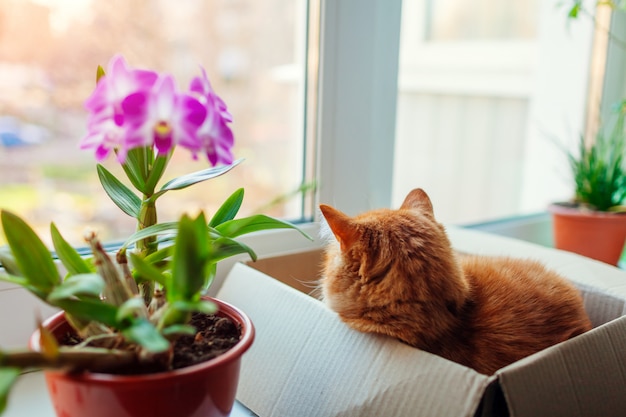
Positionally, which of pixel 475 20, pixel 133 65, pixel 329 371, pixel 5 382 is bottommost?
pixel 329 371

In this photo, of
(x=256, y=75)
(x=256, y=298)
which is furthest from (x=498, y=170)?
(x=256, y=298)

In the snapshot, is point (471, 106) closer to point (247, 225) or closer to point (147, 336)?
point (247, 225)

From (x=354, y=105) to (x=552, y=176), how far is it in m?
0.95

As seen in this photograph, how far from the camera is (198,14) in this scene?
1368mm

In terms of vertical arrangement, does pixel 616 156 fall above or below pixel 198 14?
below

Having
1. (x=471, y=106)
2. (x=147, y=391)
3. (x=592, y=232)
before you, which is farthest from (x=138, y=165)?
(x=471, y=106)

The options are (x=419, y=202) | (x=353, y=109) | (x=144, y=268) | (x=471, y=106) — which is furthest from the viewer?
(x=471, y=106)

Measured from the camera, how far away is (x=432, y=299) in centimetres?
68

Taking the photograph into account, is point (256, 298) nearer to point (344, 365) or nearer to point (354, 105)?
point (344, 365)

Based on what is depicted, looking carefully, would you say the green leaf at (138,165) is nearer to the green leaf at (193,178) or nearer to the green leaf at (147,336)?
the green leaf at (193,178)

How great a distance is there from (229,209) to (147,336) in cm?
27

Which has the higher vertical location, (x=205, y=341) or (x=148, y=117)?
(x=148, y=117)

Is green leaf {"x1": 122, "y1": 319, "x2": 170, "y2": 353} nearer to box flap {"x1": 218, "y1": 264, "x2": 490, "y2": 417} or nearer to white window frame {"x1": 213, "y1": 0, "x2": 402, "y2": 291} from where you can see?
box flap {"x1": 218, "y1": 264, "x2": 490, "y2": 417}

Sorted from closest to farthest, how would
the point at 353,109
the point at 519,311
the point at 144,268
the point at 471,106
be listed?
the point at 144,268, the point at 519,311, the point at 353,109, the point at 471,106
